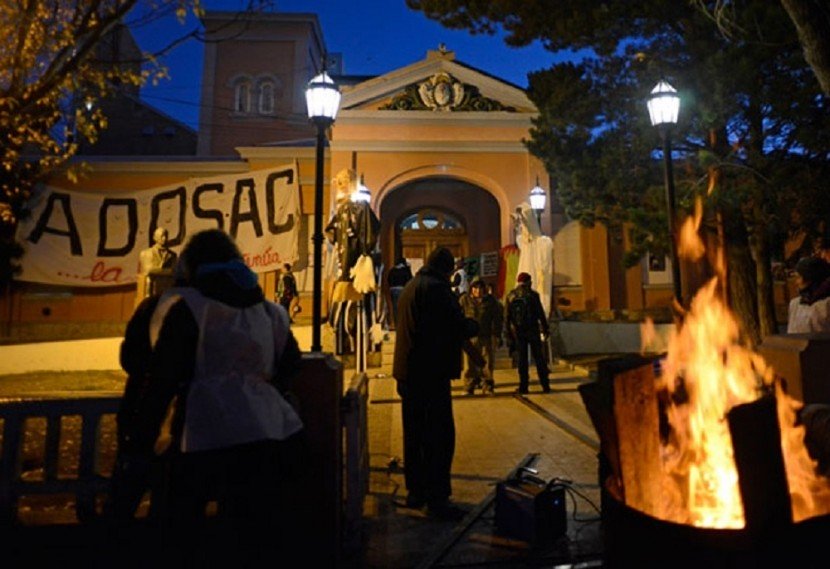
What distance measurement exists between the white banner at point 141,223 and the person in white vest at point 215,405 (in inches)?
553

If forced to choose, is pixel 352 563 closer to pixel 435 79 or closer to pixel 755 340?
pixel 755 340

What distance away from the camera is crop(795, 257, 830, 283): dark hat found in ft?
13.3

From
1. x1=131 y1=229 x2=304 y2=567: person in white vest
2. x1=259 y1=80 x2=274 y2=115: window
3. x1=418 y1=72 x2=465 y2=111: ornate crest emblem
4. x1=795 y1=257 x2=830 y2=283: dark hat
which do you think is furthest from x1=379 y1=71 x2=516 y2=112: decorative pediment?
x1=131 y1=229 x2=304 y2=567: person in white vest

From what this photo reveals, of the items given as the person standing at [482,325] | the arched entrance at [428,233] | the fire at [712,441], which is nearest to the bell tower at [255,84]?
the arched entrance at [428,233]

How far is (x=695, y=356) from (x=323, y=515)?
2142 mm

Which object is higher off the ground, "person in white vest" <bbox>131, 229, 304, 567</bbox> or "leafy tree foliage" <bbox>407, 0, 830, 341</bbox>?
"leafy tree foliage" <bbox>407, 0, 830, 341</bbox>

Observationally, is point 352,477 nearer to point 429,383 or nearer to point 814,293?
point 429,383

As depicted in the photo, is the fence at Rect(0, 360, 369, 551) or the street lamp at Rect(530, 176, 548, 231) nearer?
the fence at Rect(0, 360, 369, 551)

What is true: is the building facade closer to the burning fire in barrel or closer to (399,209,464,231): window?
(399,209,464,231): window

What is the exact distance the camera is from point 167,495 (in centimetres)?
195

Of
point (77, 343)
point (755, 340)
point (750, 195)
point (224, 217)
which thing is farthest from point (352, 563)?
point (224, 217)

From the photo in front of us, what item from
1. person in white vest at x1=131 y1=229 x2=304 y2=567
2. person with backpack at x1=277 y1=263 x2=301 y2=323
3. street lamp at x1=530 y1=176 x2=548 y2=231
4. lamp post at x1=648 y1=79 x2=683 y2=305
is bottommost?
person in white vest at x1=131 y1=229 x2=304 y2=567

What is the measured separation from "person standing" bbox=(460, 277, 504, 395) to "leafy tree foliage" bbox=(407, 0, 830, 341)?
4.07 meters

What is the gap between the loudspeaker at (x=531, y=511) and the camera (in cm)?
312
